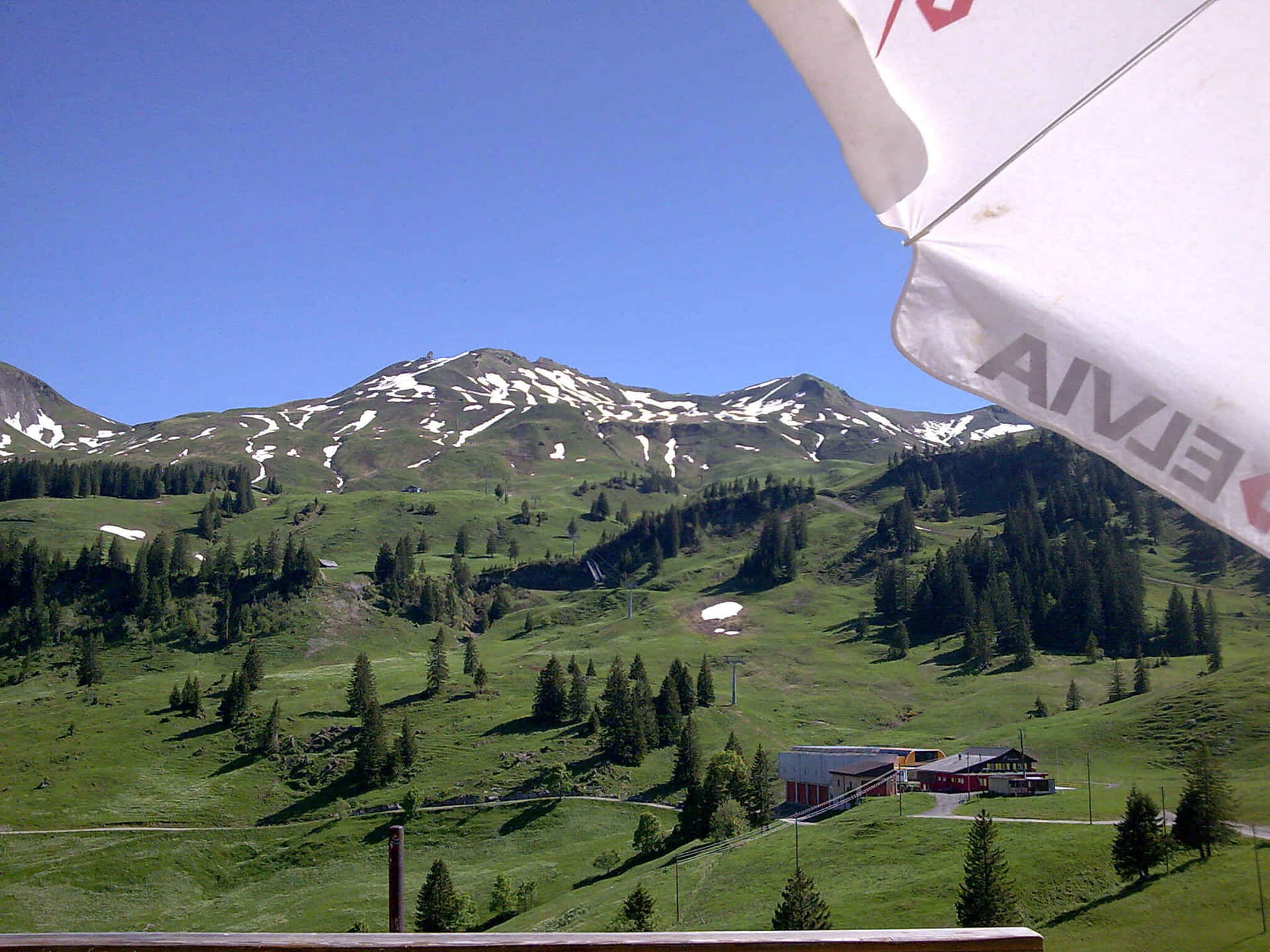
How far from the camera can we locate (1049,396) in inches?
131

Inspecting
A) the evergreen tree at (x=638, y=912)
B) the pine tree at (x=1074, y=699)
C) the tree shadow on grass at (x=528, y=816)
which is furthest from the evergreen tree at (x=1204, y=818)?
the pine tree at (x=1074, y=699)

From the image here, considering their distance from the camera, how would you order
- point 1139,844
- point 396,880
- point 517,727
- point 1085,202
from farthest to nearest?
point 517,727 < point 1139,844 < point 396,880 < point 1085,202

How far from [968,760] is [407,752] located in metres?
65.0

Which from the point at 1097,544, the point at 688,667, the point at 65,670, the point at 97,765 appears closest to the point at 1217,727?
the point at 688,667

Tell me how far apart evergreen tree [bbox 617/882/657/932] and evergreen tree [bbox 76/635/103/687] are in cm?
12574

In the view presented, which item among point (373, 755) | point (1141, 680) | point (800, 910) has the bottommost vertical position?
point (373, 755)

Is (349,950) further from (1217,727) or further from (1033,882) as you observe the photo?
(1217,727)

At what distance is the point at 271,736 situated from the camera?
400 ft

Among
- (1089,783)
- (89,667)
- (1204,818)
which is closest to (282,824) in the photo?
(89,667)

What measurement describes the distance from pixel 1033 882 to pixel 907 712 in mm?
81299

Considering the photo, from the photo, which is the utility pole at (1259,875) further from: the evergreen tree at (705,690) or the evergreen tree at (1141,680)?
the evergreen tree at (705,690)

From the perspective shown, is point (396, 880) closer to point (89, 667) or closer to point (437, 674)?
point (437, 674)

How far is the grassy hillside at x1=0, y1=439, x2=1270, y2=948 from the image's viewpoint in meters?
58.7

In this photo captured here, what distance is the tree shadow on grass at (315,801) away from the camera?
10462 cm
